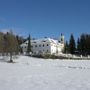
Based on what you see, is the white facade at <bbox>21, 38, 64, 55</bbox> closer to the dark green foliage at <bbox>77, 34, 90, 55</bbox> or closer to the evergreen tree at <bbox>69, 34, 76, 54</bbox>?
the evergreen tree at <bbox>69, 34, 76, 54</bbox>

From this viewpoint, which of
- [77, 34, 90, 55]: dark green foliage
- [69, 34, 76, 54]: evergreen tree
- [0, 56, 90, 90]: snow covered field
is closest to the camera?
[0, 56, 90, 90]: snow covered field

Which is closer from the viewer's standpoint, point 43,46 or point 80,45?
point 80,45

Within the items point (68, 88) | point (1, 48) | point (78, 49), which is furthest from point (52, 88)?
point (78, 49)

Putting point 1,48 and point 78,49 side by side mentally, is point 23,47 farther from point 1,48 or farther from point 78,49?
point 1,48

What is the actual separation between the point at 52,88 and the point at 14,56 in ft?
156

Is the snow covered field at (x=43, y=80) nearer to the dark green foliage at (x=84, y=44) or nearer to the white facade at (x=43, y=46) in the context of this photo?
the dark green foliage at (x=84, y=44)

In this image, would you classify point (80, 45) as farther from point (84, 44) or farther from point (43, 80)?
point (43, 80)

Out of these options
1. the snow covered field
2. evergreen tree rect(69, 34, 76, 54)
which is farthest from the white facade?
the snow covered field

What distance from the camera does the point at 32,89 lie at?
15.3 m

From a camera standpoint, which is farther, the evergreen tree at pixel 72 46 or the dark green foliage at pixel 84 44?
the evergreen tree at pixel 72 46

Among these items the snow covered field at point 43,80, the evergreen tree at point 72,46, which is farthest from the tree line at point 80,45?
the snow covered field at point 43,80

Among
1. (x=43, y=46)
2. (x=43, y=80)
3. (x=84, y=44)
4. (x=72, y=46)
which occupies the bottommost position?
(x=43, y=80)

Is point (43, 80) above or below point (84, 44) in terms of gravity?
below

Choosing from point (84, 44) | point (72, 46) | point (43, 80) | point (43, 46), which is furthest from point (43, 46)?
point (43, 80)
